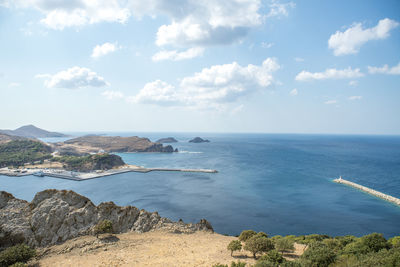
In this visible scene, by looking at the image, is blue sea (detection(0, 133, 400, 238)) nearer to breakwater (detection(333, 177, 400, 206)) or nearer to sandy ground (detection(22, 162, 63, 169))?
breakwater (detection(333, 177, 400, 206))

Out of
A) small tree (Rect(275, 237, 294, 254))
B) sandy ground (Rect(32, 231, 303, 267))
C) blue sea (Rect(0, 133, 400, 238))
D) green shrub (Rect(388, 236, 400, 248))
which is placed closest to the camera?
sandy ground (Rect(32, 231, 303, 267))

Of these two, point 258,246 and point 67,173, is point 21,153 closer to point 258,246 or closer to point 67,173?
point 67,173

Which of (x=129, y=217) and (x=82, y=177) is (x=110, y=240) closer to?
(x=129, y=217)

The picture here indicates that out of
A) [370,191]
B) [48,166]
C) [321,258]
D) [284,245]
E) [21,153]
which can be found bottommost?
[48,166]

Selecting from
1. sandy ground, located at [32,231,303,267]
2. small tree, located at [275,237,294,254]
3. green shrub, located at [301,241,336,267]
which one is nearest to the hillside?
sandy ground, located at [32,231,303,267]

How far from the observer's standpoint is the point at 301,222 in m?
45.4

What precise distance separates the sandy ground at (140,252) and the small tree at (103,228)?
58 centimetres

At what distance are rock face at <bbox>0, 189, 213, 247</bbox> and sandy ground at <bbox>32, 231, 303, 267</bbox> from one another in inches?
49.8

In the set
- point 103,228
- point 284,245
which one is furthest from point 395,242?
point 103,228

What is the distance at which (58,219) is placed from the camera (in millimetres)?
21922

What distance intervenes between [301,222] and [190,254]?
114ft

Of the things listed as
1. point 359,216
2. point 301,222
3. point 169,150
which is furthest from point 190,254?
point 169,150

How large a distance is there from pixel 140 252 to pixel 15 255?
9319 mm

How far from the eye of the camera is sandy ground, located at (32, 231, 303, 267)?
1758 centimetres
